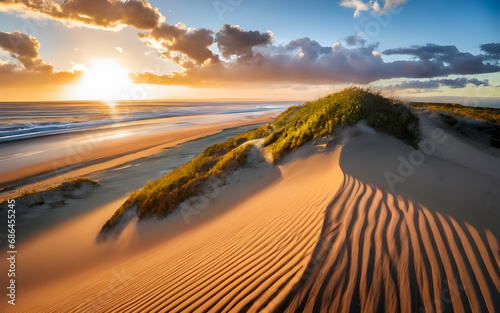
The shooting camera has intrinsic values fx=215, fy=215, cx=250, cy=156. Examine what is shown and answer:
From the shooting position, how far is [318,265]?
Result: 8.41 feet

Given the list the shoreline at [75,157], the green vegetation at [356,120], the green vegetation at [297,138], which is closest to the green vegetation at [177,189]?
the green vegetation at [297,138]

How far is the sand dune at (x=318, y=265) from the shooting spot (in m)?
2.22

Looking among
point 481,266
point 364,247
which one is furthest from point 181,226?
point 481,266

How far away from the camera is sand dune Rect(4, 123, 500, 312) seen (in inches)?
87.5

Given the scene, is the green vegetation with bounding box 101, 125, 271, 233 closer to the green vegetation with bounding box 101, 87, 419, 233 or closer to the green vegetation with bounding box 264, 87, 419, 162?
the green vegetation with bounding box 101, 87, 419, 233

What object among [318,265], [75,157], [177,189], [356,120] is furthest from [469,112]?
[75,157]

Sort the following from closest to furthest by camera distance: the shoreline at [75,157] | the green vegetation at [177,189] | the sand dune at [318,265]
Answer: the sand dune at [318,265] < the green vegetation at [177,189] < the shoreline at [75,157]

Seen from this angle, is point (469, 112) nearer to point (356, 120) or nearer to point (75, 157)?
point (356, 120)

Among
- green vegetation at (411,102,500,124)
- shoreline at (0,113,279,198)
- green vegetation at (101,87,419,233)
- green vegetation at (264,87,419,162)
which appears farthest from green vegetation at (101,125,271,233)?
green vegetation at (411,102,500,124)

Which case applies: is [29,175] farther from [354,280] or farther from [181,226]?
[354,280]

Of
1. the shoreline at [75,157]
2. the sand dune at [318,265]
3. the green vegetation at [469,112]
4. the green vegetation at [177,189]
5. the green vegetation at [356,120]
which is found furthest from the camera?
the shoreline at [75,157]

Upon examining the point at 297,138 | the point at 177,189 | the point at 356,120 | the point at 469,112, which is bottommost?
the point at 177,189

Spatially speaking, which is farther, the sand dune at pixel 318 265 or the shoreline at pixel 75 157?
the shoreline at pixel 75 157

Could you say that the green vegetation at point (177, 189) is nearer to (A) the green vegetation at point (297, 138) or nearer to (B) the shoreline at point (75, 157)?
(A) the green vegetation at point (297, 138)
